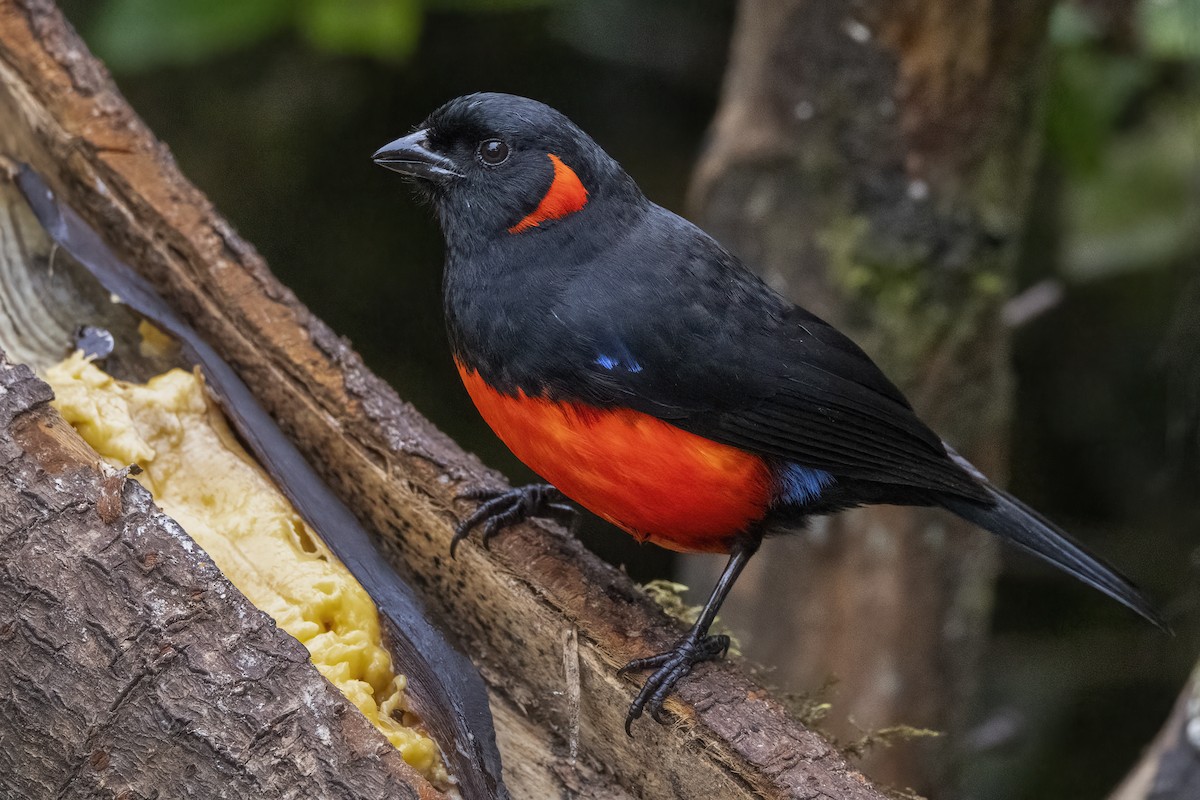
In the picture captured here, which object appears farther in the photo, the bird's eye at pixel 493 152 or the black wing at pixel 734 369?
the bird's eye at pixel 493 152

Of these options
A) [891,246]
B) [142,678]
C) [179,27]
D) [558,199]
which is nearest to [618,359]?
[558,199]

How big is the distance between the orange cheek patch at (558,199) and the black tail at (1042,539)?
42.0 inches

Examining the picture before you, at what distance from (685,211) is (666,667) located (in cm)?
288

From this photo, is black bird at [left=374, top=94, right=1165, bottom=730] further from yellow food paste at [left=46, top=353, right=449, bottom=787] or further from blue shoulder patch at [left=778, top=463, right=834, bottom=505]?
yellow food paste at [left=46, top=353, right=449, bottom=787]

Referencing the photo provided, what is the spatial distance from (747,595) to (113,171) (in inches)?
89.3

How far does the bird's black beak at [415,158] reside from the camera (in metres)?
2.68

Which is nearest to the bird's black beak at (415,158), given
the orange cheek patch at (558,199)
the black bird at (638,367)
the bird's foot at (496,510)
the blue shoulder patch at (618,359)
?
the black bird at (638,367)

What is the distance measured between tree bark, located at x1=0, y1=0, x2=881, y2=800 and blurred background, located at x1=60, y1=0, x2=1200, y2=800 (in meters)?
1.73

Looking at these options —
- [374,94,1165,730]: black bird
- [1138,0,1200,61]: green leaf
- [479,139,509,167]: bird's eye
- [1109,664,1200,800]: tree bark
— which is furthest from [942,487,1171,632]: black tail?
[1138,0,1200,61]: green leaf

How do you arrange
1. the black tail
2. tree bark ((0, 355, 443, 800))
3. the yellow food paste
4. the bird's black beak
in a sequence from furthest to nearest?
the black tail
the bird's black beak
the yellow food paste
tree bark ((0, 355, 443, 800))

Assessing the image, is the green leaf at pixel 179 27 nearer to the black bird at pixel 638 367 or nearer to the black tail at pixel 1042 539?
the black bird at pixel 638 367

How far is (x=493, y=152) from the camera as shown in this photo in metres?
2.62

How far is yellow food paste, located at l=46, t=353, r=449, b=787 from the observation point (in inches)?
88.0

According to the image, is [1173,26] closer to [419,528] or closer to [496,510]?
[496,510]
